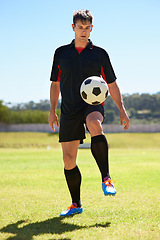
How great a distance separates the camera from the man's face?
5.26 meters

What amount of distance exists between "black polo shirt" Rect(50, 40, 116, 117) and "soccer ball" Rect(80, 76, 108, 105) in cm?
20

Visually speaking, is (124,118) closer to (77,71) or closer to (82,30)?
(77,71)

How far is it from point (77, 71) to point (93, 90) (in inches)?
21.3

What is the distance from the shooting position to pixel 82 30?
534 centimetres

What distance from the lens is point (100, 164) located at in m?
4.88

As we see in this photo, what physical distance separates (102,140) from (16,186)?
431 centimetres

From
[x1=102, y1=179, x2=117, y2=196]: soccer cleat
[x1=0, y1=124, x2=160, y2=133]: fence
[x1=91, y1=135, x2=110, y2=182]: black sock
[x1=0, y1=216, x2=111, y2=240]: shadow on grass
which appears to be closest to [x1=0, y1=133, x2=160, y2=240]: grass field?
[x1=0, y1=216, x2=111, y2=240]: shadow on grass

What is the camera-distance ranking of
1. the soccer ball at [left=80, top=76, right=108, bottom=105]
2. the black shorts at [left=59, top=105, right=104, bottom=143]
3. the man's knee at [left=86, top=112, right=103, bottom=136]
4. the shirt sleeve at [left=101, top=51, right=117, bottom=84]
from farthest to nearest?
the shirt sleeve at [left=101, top=51, right=117, bottom=84] → the black shorts at [left=59, top=105, right=104, bottom=143] → the soccer ball at [left=80, top=76, right=108, bottom=105] → the man's knee at [left=86, top=112, right=103, bottom=136]

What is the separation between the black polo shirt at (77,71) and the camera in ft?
17.3

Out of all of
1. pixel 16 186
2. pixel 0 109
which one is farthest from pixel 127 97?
pixel 16 186

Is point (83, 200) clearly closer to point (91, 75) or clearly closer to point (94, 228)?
point (94, 228)

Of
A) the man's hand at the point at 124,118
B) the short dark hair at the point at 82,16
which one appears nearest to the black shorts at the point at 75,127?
the man's hand at the point at 124,118

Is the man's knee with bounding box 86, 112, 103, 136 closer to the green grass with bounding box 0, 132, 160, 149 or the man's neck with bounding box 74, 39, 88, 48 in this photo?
the man's neck with bounding box 74, 39, 88, 48

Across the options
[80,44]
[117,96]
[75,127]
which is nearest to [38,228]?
[75,127]
